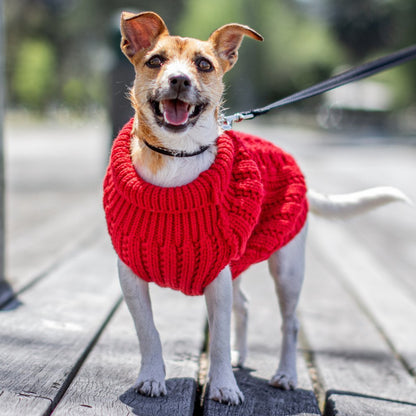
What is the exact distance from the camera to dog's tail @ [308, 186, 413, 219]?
3316 millimetres

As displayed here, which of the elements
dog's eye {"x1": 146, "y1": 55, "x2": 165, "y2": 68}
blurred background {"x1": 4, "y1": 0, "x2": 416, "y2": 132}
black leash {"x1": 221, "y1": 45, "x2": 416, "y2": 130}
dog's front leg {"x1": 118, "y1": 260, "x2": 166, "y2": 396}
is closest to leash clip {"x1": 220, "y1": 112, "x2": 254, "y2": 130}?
black leash {"x1": 221, "y1": 45, "x2": 416, "y2": 130}

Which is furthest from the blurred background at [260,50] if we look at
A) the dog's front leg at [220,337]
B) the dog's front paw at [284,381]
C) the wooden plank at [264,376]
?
the dog's front leg at [220,337]

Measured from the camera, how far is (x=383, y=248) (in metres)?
7.64

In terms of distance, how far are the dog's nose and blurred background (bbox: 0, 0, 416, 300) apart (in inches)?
482

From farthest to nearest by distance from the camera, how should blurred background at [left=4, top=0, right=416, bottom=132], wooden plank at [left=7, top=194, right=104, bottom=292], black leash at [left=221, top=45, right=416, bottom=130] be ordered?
blurred background at [left=4, top=0, right=416, bottom=132]
wooden plank at [left=7, top=194, right=104, bottom=292]
black leash at [left=221, top=45, right=416, bottom=130]

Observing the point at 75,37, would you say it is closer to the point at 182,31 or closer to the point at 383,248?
the point at 182,31

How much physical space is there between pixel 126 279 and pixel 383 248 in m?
5.58

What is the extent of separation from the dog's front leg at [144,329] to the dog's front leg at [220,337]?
22cm

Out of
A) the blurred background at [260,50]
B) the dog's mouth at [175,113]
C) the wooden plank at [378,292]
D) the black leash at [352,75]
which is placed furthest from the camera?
the blurred background at [260,50]

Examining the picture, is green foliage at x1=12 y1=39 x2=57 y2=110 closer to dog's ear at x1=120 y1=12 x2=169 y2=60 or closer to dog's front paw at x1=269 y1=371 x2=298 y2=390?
dog's ear at x1=120 y1=12 x2=169 y2=60

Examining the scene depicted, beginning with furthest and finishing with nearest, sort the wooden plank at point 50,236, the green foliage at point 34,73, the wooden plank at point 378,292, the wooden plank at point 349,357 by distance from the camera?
the green foliage at point 34,73, the wooden plank at point 50,236, the wooden plank at point 378,292, the wooden plank at point 349,357

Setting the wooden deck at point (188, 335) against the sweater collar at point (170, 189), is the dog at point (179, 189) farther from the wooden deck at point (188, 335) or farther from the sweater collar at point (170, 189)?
the wooden deck at point (188, 335)

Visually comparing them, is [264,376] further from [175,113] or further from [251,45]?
[251,45]

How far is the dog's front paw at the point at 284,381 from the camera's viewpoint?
2967 millimetres
